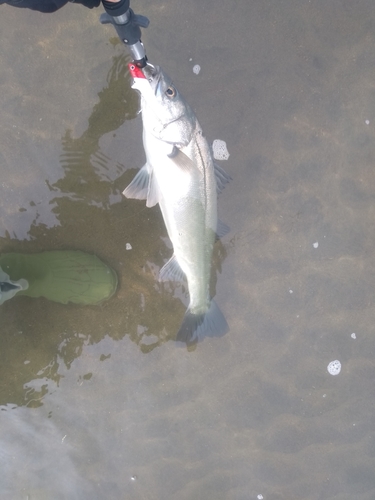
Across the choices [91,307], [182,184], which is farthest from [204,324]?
[182,184]

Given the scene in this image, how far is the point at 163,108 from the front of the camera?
9.27ft

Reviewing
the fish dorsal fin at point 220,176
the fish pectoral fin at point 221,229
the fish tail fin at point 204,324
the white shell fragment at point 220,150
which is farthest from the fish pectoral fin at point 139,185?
the fish tail fin at point 204,324

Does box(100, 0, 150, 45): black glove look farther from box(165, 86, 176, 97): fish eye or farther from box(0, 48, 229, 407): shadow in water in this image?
box(0, 48, 229, 407): shadow in water

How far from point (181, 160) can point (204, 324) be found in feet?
5.25

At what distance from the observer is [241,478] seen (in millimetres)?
4023

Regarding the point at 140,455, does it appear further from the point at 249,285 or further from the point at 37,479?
the point at 249,285

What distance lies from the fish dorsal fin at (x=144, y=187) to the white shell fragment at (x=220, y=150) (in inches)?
37.8

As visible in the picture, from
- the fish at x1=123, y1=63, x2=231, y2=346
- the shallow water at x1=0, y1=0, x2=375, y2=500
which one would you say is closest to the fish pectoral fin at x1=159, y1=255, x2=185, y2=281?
the fish at x1=123, y1=63, x2=231, y2=346

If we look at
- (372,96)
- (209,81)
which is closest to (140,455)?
(209,81)

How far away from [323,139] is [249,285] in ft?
5.57

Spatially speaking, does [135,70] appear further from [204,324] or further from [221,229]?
[204,324]

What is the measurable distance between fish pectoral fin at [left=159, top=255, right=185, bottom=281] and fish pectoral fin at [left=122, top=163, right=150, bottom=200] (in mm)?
675

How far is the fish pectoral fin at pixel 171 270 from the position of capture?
3461 millimetres

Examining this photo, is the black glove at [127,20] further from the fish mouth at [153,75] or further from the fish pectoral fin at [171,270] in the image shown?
the fish pectoral fin at [171,270]
